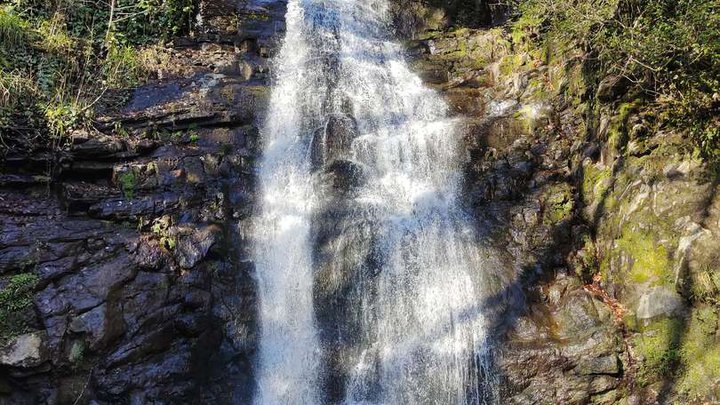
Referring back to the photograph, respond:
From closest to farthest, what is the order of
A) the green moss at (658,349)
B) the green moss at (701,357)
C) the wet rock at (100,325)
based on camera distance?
the green moss at (701,357) → the wet rock at (100,325) → the green moss at (658,349)

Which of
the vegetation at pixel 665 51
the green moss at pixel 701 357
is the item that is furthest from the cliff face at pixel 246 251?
the vegetation at pixel 665 51

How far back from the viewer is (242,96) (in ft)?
32.6

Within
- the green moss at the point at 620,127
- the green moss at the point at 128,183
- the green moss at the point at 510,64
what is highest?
the green moss at the point at 510,64

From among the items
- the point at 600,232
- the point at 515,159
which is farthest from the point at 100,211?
the point at 600,232

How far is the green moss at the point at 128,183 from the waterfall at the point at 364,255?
2113 mm

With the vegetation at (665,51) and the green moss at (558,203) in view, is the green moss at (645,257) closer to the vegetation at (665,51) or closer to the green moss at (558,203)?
the green moss at (558,203)

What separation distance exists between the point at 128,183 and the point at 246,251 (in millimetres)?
2269

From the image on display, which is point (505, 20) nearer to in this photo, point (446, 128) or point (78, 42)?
point (446, 128)

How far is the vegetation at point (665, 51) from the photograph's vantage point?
6.36 meters

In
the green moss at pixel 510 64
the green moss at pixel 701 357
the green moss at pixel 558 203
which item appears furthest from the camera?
the green moss at pixel 510 64

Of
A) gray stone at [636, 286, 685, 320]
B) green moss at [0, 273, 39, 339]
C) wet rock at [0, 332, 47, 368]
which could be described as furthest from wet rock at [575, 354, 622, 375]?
green moss at [0, 273, 39, 339]

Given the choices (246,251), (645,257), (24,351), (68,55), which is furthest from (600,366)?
(68,55)

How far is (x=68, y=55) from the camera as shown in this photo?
941 centimetres

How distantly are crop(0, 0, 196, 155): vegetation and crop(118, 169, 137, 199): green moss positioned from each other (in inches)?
48.9
